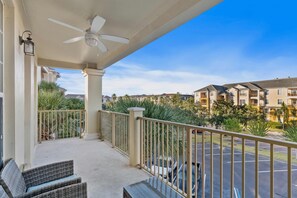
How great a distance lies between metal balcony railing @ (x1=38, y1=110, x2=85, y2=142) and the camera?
208 inches

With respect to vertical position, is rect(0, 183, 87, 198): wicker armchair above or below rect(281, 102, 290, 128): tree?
below

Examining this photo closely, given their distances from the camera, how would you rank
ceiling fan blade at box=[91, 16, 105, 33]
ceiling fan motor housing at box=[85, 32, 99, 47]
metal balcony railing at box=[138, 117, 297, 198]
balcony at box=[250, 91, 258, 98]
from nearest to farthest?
metal balcony railing at box=[138, 117, 297, 198], ceiling fan blade at box=[91, 16, 105, 33], ceiling fan motor housing at box=[85, 32, 99, 47], balcony at box=[250, 91, 258, 98]

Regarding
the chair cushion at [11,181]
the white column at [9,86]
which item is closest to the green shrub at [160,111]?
the white column at [9,86]

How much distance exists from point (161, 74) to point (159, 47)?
11.1 feet

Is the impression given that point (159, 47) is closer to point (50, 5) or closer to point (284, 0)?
point (284, 0)

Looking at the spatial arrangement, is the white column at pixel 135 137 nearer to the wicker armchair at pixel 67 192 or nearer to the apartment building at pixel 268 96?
the wicker armchair at pixel 67 192

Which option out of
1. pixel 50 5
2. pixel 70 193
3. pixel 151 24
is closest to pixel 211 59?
pixel 151 24

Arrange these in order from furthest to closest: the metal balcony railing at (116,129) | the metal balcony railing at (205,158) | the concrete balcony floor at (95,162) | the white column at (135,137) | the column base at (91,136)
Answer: the column base at (91,136) < the metal balcony railing at (116,129) < the white column at (135,137) < the concrete balcony floor at (95,162) < the metal balcony railing at (205,158)

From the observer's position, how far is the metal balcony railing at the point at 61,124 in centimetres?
528

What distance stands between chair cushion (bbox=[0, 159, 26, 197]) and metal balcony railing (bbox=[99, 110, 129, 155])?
232 cm

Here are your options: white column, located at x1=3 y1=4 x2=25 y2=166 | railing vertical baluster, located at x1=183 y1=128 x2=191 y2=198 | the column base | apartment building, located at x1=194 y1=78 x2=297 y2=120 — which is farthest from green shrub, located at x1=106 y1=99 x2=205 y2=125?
white column, located at x1=3 y1=4 x2=25 y2=166

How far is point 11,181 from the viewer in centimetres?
134

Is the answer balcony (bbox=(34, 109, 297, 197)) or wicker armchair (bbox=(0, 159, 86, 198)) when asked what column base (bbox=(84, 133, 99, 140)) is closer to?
balcony (bbox=(34, 109, 297, 197))

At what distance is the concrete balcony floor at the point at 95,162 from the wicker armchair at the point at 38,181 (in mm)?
620
